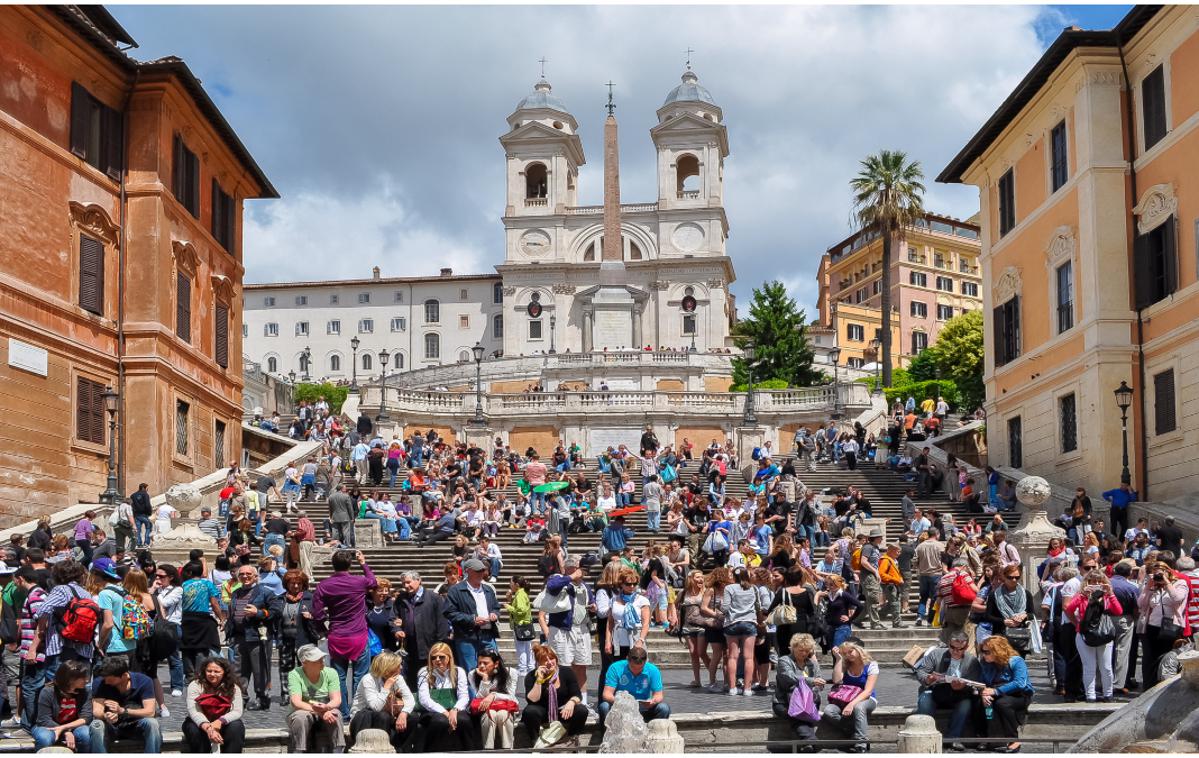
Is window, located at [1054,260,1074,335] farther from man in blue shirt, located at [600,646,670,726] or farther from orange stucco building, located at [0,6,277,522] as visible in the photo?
man in blue shirt, located at [600,646,670,726]

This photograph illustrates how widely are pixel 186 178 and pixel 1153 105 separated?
20956mm

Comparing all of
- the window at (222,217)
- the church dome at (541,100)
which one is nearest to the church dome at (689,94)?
the church dome at (541,100)

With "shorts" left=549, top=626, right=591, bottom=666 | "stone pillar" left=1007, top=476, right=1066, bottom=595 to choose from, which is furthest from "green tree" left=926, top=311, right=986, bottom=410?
"shorts" left=549, top=626, right=591, bottom=666

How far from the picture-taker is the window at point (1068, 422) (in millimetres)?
31375

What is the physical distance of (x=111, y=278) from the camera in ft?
104

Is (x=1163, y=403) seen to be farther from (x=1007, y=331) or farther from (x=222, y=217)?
(x=222, y=217)

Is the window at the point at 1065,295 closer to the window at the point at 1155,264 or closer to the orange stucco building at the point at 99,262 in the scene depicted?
the window at the point at 1155,264

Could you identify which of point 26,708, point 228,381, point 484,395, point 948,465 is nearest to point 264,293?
point 484,395

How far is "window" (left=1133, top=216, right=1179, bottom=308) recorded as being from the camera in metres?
28.5

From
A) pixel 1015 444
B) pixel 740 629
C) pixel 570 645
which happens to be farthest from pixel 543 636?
pixel 1015 444

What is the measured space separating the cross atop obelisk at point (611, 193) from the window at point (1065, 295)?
62.6 metres

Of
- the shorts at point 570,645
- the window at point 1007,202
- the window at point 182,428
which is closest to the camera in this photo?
the shorts at point 570,645

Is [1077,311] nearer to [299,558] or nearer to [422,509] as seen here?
[422,509]

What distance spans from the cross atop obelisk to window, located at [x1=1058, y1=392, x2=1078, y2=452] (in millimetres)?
63124
